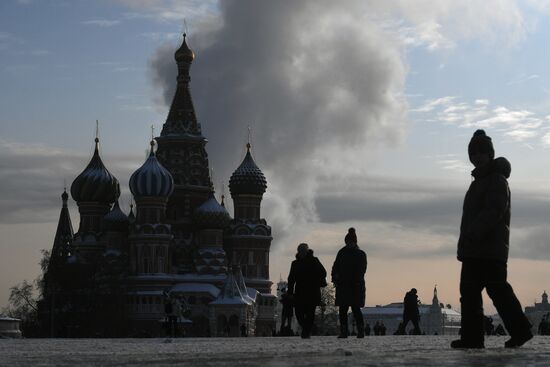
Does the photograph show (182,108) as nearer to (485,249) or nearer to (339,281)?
(339,281)

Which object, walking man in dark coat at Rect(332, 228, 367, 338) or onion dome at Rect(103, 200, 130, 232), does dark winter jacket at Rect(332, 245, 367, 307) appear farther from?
onion dome at Rect(103, 200, 130, 232)

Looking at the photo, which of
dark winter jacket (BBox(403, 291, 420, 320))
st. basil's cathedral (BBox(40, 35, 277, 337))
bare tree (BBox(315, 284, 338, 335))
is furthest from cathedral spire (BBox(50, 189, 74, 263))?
dark winter jacket (BBox(403, 291, 420, 320))

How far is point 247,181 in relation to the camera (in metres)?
94.4

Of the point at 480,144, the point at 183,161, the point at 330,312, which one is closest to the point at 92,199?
the point at 183,161

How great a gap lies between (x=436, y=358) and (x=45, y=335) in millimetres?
78580

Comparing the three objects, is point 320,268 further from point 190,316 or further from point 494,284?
point 190,316

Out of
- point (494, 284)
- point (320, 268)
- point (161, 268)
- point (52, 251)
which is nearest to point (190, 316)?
point (161, 268)

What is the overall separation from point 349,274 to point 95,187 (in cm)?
7960

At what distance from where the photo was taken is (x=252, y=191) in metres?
94.2

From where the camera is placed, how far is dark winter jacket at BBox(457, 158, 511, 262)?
35.1 feet

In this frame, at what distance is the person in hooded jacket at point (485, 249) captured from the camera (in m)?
10.7

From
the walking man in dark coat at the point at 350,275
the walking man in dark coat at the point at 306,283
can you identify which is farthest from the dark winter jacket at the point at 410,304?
the walking man in dark coat at the point at 350,275

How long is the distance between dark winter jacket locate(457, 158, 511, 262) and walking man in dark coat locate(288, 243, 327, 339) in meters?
6.02

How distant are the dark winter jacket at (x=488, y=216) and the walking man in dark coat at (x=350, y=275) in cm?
549
